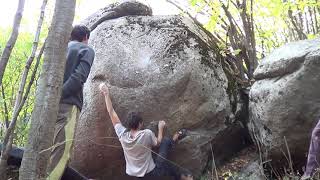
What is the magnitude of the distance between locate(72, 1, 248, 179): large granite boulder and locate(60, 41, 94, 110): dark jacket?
5.61ft

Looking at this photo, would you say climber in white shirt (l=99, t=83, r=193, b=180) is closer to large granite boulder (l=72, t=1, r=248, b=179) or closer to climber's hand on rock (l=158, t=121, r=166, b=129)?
climber's hand on rock (l=158, t=121, r=166, b=129)

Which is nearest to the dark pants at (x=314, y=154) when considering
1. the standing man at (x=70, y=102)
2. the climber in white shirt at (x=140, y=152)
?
the climber in white shirt at (x=140, y=152)

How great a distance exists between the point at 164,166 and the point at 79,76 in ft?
6.75

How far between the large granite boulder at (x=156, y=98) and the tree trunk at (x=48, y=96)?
3.87 m

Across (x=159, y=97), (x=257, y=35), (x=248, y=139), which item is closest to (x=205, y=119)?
(x=159, y=97)

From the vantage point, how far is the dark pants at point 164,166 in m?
5.60

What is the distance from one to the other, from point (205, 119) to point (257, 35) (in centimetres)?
381

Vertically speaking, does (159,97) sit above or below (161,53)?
below

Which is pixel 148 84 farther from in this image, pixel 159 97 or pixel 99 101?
pixel 99 101

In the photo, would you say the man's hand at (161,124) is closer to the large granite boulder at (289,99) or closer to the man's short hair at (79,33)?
the large granite boulder at (289,99)

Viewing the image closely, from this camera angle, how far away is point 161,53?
6.57 m

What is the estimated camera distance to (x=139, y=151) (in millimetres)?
5559

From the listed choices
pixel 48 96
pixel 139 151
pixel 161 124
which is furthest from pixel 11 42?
pixel 161 124

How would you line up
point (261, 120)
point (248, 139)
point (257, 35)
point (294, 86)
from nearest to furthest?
point (294, 86)
point (261, 120)
point (248, 139)
point (257, 35)
